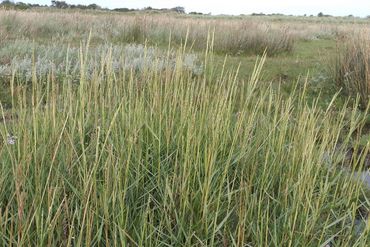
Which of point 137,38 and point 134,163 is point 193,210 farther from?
point 137,38

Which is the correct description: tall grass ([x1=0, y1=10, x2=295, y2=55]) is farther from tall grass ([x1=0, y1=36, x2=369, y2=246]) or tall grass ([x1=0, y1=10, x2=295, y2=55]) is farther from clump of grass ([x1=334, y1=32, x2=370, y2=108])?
tall grass ([x1=0, y1=36, x2=369, y2=246])

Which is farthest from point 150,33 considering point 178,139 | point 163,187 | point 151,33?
point 163,187

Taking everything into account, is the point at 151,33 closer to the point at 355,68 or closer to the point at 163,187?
the point at 355,68

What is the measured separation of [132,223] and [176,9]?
185 ft

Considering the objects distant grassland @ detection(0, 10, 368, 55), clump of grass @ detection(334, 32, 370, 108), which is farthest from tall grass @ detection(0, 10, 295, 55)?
clump of grass @ detection(334, 32, 370, 108)

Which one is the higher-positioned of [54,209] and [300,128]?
[300,128]

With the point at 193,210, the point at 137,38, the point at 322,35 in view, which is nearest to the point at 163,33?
the point at 137,38

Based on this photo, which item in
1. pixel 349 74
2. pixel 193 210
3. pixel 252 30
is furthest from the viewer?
pixel 252 30

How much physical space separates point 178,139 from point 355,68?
13.6 ft

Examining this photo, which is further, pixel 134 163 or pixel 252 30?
pixel 252 30

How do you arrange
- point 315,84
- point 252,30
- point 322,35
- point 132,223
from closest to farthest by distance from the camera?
point 132,223, point 315,84, point 252,30, point 322,35

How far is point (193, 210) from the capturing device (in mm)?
2199

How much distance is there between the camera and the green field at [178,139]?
6.44 feet

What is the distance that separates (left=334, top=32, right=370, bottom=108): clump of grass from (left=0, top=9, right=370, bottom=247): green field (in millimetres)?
27
